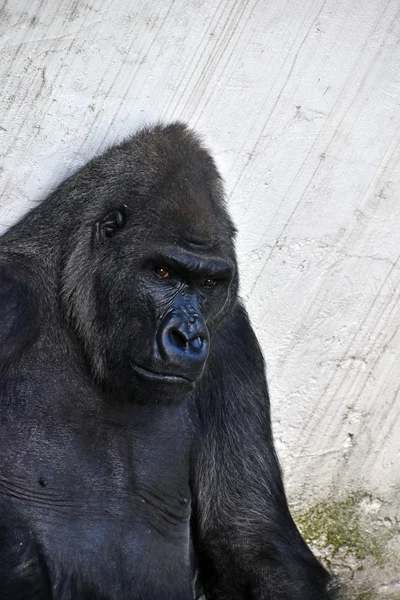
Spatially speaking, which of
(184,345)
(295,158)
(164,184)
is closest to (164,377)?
(184,345)

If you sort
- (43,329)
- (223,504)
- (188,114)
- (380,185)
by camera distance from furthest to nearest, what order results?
(380,185) → (188,114) → (223,504) → (43,329)

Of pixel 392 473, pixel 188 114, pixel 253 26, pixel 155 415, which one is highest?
pixel 253 26

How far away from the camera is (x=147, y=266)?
12.2 feet

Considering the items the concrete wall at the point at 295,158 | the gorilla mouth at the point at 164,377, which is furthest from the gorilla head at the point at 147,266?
the concrete wall at the point at 295,158

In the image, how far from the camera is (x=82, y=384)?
12.6 feet

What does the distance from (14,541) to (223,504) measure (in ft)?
3.34

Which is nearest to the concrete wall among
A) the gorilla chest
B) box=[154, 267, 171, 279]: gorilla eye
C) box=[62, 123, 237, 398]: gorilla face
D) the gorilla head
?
the gorilla head

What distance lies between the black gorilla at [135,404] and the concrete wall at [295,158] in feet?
1.46

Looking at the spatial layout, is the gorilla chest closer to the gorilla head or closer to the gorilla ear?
the gorilla head

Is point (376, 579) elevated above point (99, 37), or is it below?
below

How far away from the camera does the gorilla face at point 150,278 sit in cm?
356

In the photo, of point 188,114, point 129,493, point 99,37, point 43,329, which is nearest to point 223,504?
point 129,493

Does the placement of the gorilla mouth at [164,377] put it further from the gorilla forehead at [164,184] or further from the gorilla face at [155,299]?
the gorilla forehead at [164,184]

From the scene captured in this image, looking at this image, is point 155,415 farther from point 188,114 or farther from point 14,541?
point 188,114
